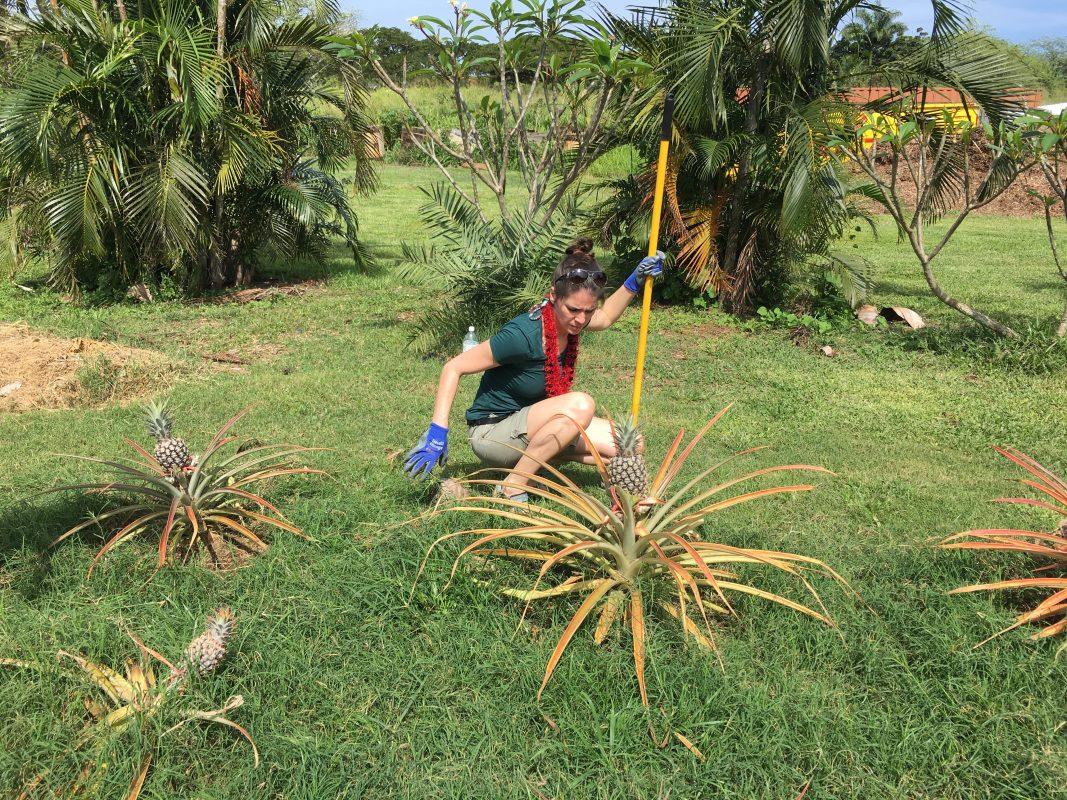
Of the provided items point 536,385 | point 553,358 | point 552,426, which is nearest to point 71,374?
point 536,385

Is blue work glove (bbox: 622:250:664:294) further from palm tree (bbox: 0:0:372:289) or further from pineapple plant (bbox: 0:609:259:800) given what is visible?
palm tree (bbox: 0:0:372:289)

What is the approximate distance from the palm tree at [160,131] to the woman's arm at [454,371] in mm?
5432

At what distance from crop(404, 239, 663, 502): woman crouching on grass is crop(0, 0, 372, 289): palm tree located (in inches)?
213

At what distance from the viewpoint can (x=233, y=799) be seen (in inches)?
94.9

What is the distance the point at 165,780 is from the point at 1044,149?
5753 millimetres

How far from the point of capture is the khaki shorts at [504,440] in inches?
154

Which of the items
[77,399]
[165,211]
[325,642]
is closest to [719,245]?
[165,211]

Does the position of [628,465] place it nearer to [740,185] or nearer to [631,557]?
[631,557]

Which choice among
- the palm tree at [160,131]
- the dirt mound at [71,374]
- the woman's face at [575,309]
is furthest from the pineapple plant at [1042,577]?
the palm tree at [160,131]

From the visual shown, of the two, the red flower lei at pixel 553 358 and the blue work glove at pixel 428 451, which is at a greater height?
the red flower lei at pixel 553 358

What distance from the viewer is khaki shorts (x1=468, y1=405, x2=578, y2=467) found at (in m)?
3.92

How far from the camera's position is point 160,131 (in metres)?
8.38

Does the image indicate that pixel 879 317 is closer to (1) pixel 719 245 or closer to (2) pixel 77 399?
(1) pixel 719 245

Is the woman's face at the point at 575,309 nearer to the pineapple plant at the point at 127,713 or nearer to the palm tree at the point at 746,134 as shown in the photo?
the pineapple plant at the point at 127,713
